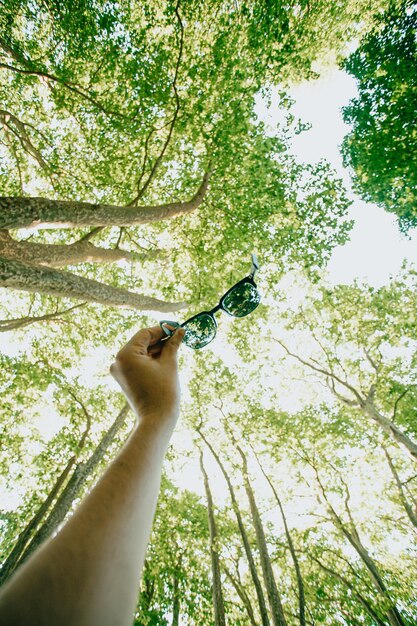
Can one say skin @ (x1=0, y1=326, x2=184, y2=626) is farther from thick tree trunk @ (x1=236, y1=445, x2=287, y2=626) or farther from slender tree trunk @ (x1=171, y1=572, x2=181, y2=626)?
slender tree trunk @ (x1=171, y1=572, x2=181, y2=626)

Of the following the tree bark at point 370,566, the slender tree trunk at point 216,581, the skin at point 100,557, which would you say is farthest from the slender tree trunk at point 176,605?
the skin at point 100,557

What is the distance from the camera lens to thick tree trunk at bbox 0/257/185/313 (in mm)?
4809

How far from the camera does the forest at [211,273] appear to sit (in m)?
9.62

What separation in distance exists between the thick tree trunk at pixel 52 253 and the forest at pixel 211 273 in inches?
1.8

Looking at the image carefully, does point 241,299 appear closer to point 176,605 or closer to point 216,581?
point 216,581

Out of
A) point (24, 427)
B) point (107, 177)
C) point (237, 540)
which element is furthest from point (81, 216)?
point (237, 540)

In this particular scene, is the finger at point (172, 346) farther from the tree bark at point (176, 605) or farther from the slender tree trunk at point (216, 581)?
the tree bark at point (176, 605)

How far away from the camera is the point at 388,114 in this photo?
1364 cm

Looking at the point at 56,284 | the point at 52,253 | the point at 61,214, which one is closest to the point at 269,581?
the point at 56,284

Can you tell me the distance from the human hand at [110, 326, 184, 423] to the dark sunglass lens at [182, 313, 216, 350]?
1270 mm

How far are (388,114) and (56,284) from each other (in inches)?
683

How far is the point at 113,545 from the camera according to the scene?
3.00 ft

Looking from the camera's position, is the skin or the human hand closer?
the skin

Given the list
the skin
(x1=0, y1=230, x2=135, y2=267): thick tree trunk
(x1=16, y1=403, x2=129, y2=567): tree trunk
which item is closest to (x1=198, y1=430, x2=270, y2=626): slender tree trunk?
(x1=16, y1=403, x2=129, y2=567): tree trunk
